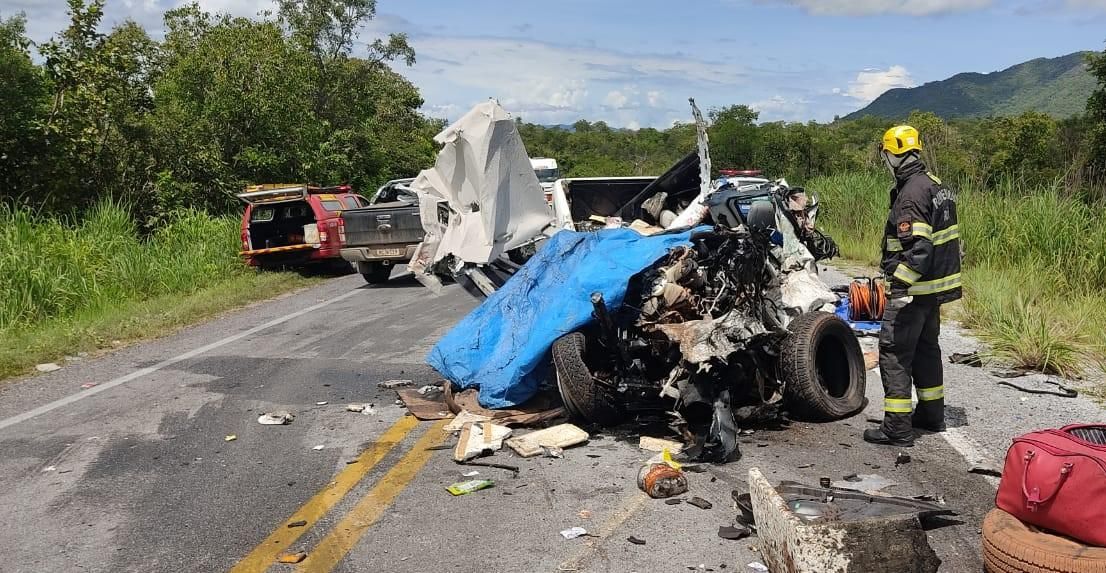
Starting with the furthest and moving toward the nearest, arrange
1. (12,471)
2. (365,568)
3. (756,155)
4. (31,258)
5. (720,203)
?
(756,155)
(31,258)
(720,203)
(12,471)
(365,568)

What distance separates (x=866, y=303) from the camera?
955 cm

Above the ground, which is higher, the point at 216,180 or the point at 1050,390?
the point at 216,180

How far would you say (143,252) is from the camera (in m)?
15.6

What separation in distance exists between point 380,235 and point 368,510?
11693 millimetres

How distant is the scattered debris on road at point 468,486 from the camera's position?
5.06 metres

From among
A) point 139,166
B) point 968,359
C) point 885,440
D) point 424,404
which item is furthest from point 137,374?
point 139,166

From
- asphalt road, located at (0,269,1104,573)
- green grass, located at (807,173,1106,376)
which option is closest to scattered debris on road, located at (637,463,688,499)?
asphalt road, located at (0,269,1104,573)

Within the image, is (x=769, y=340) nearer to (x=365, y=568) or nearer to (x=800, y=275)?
(x=800, y=275)

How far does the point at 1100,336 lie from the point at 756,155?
30941mm

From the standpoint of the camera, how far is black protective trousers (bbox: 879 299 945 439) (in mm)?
5766

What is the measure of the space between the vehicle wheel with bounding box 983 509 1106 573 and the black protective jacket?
2.31 meters

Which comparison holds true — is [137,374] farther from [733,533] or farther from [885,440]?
[885,440]

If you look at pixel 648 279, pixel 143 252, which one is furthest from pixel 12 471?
pixel 143 252

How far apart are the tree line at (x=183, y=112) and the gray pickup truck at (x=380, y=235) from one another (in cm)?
578
